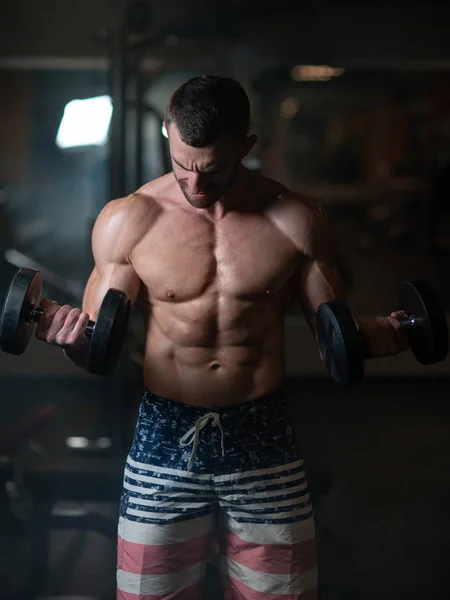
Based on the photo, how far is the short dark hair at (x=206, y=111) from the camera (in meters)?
0.90

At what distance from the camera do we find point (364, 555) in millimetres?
1444

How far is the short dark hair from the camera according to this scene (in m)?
0.90

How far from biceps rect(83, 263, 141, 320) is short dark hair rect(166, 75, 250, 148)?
203 millimetres

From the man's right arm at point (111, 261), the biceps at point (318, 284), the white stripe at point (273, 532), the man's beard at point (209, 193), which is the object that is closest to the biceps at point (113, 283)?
the man's right arm at point (111, 261)

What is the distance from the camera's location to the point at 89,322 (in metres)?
0.95

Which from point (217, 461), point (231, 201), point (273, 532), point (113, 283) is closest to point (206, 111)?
point (231, 201)

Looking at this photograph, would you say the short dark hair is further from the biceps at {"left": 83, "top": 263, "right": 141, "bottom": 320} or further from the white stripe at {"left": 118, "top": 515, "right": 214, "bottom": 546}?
the white stripe at {"left": 118, "top": 515, "right": 214, "bottom": 546}

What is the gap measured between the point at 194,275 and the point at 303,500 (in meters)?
0.36

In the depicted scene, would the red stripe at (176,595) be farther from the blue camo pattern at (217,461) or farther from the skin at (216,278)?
the skin at (216,278)

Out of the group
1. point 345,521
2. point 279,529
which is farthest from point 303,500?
point 345,521

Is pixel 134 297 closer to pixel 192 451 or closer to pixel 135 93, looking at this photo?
pixel 192 451

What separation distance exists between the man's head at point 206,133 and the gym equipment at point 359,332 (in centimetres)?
22

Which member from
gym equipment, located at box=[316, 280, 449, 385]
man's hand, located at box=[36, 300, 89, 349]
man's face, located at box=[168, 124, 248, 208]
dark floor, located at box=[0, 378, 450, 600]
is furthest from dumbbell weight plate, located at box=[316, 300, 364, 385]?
dark floor, located at box=[0, 378, 450, 600]

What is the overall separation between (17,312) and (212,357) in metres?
0.27
